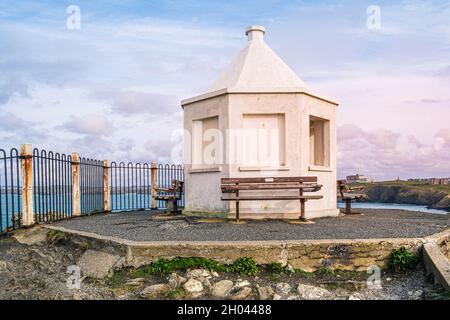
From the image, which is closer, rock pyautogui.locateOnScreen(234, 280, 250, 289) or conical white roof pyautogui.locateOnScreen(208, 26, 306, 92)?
rock pyautogui.locateOnScreen(234, 280, 250, 289)

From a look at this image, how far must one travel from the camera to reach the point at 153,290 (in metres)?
6.03

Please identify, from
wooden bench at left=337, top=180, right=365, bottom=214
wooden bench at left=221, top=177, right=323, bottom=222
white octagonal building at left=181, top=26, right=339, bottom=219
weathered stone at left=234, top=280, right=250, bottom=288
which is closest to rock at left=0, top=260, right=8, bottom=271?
weathered stone at left=234, top=280, right=250, bottom=288

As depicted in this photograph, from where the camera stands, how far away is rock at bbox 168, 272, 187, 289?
6152mm

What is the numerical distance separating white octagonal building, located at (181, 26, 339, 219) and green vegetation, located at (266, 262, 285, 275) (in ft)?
13.9

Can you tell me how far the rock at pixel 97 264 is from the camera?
6.82 m

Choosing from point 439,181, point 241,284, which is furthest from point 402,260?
point 439,181

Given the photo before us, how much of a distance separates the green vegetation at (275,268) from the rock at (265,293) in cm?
63

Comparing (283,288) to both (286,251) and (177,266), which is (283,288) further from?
(177,266)

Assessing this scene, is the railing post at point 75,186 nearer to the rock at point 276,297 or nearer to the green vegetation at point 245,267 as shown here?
the green vegetation at point 245,267

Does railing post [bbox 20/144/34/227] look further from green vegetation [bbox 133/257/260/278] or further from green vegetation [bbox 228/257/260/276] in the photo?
green vegetation [bbox 228/257/260/276]

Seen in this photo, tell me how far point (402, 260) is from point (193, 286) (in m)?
3.59

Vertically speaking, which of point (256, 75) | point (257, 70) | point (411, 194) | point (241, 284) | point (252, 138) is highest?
point (257, 70)

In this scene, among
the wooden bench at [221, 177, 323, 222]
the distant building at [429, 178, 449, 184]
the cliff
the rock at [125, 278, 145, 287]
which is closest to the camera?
the rock at [125, 278, 145, 287]
